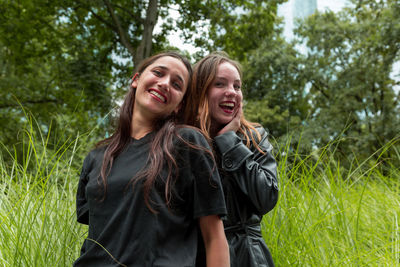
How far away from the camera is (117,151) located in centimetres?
163

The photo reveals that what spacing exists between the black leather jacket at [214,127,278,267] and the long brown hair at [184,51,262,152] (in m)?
0.14

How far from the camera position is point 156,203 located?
1.38m

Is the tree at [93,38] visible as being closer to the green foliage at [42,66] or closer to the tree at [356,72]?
the green foliage at [42,66]

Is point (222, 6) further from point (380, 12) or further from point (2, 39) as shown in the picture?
point (380, 12)

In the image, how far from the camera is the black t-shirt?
1336mm

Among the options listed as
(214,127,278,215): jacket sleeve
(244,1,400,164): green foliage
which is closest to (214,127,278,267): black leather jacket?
(214,127,278,215): jacket sleeve

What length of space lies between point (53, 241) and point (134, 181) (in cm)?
115

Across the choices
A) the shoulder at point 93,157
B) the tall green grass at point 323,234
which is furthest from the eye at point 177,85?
the tall green grass at point 323,234

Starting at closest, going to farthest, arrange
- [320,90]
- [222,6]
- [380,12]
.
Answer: [222,6], [380,12], [320,90]

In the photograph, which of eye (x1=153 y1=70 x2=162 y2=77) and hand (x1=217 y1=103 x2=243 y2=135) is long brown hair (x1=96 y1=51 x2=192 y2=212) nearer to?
eye (x1=153 y1=70 x2=162 y2=77)

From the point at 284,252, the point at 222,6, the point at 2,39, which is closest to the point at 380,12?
the point at 222,6

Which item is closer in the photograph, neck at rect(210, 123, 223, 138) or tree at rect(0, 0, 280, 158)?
neck at rect(210, 123, 223, 138)

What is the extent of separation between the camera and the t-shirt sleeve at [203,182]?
1.41 meters

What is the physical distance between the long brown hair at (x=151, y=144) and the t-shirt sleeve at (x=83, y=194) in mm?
117
